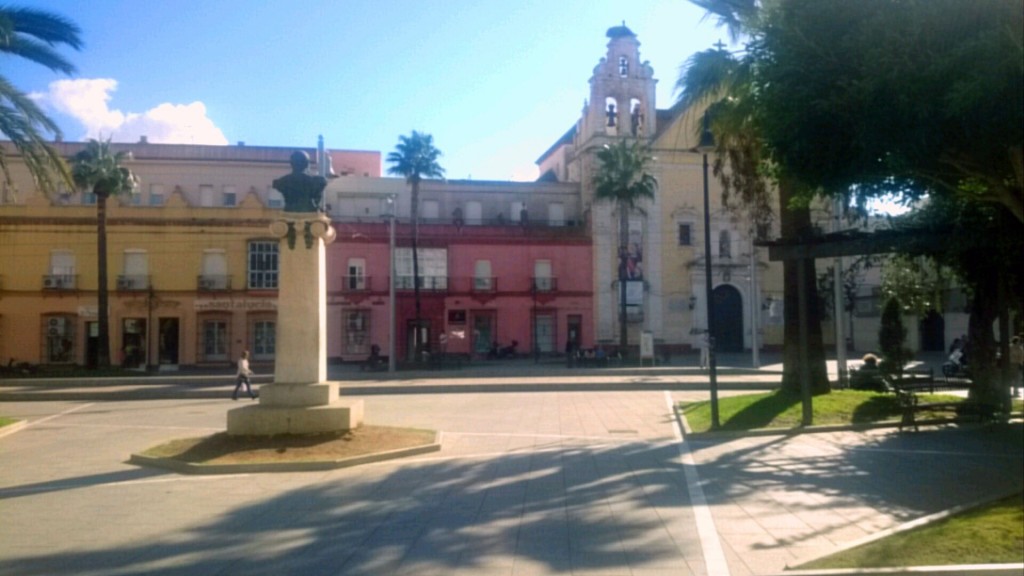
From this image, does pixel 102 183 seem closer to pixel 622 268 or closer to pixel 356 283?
pixel 356 283

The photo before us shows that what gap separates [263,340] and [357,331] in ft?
17.8

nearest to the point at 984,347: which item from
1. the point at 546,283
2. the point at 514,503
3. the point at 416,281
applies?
the point at 514,503

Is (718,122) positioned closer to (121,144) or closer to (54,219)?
(54,219)

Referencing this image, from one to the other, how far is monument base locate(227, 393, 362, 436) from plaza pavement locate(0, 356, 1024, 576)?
1800mm

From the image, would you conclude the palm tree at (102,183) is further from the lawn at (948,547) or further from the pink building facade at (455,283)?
the lawn at (948,547)

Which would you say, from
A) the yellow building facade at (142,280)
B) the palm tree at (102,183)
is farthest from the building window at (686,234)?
the palm tree at (102,183)

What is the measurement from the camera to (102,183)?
46156mm

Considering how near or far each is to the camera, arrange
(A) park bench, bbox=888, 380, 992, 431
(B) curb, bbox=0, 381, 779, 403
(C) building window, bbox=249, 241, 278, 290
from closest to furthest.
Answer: (A) park bench, bbox=888, 380, 992, 431, (B) curb, bbox=0, 381, 779, 403, (C) building window, bbox=249, 241, 278, 290

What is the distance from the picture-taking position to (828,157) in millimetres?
12328

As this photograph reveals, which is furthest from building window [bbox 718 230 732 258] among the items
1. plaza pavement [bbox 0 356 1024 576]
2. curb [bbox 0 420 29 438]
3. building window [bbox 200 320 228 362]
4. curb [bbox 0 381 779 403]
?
curb [bbox 0 420 29 438]

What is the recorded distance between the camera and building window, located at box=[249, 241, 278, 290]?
180 ft

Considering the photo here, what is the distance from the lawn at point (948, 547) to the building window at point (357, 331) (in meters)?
48.9

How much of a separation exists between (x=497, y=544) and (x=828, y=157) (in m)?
6.79

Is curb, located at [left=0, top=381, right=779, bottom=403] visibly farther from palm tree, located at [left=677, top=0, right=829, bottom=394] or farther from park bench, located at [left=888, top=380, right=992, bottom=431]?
park bench, located at [left=888, top=380, right=992, bottom=431]
